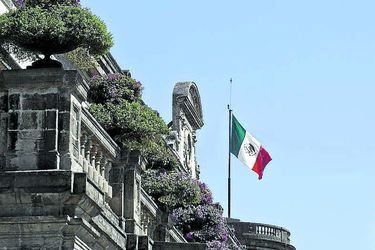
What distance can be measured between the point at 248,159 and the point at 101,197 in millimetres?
32077

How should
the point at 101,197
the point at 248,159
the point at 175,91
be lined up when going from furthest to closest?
the point at 248,159 → the point at 175,91 → the point at 101,197

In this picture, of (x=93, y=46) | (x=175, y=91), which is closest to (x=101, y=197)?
(x=93, y=46)

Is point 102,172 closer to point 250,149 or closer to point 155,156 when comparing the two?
point 155,156

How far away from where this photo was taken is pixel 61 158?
17.5 m

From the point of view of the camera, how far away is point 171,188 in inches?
1075

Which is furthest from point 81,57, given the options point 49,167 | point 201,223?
point 201,223

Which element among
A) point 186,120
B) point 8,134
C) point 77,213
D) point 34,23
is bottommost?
point 77,213

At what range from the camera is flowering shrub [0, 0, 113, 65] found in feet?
59.7

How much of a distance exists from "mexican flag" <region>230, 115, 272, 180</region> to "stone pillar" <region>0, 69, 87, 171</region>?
32.2 m

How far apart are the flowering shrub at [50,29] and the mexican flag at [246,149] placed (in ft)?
101

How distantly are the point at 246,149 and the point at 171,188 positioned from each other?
22846 millimetres

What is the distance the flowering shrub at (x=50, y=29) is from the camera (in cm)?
1820

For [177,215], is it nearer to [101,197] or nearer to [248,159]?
[101,197]

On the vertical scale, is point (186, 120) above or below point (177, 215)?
above
